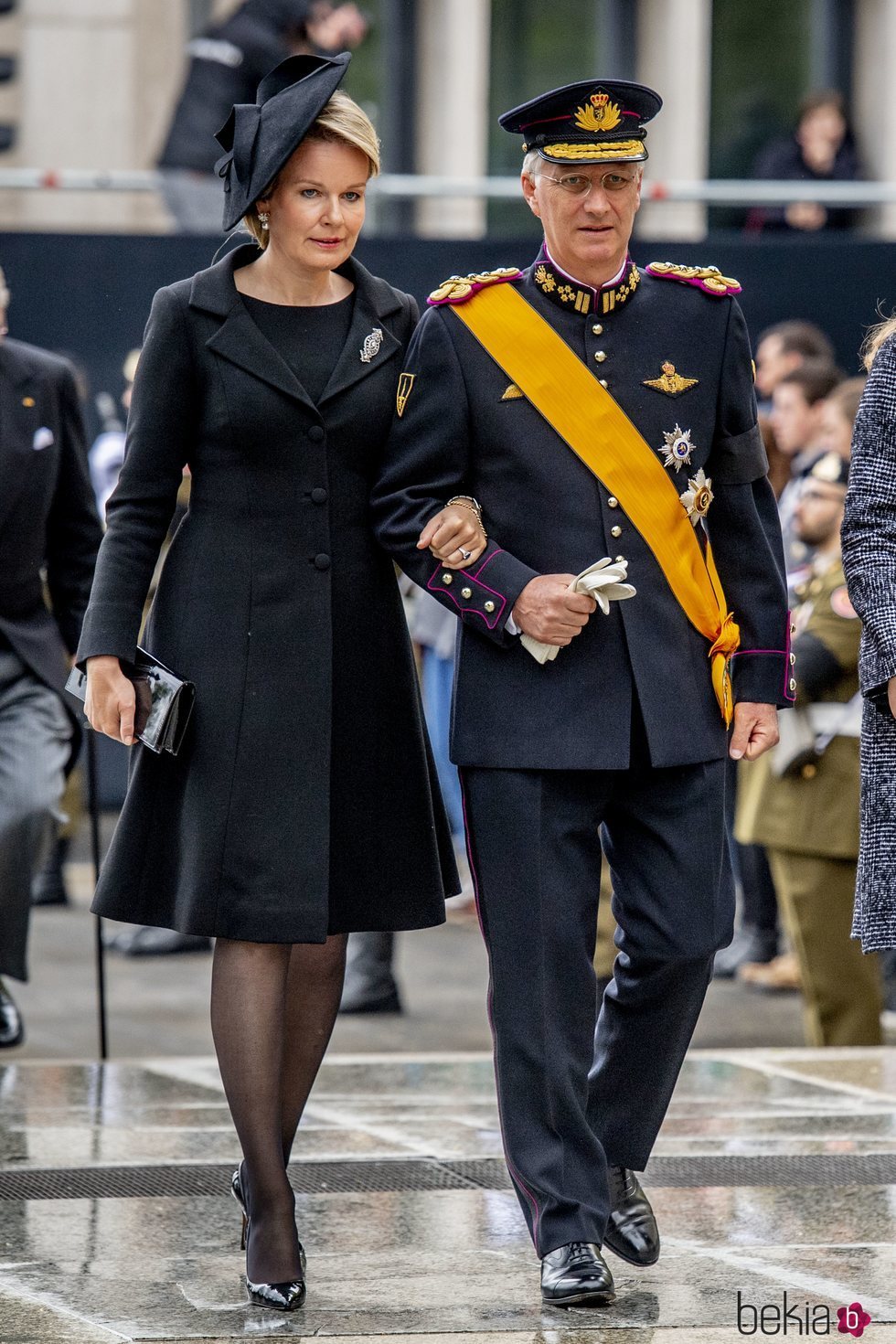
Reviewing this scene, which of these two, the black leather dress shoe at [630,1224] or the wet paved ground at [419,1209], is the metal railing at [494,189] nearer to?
the wet paved ground at [419,1209]

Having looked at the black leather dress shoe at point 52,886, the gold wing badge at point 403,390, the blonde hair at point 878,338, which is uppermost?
the blonde hair at point 878,338

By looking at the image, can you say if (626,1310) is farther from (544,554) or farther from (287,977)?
(544,554)

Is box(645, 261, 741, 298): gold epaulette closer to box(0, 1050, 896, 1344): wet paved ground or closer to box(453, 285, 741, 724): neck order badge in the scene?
box(453, 285, 741, 724): neck order badge

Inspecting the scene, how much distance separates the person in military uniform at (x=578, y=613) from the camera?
3957 millimetres

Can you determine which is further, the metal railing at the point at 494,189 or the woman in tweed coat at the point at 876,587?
the metal railing at the point at 494,189

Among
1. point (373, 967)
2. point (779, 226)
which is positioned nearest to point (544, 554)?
point (373, 967)

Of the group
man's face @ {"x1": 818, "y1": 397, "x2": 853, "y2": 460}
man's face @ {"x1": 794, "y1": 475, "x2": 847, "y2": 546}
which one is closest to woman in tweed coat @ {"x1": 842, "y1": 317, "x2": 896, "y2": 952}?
man's face @ {"x1": 794, "y1": 475, "x2": 847, "y2": 546}

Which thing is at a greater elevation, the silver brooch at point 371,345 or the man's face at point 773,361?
the silver brooch at point 371,345

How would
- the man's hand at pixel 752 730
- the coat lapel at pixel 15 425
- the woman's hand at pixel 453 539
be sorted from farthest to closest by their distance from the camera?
the coat lapel at pixel 15 425, the man's hand at pixel 752 730, the woman's hand at pixel 453 539

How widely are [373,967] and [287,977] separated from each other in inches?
147

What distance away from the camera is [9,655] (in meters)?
5.99

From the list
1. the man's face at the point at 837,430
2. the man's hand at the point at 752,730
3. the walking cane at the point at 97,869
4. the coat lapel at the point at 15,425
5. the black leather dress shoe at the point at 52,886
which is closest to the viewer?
the man's hand at the point at 752,730

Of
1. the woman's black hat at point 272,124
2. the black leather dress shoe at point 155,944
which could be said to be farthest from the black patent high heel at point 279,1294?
the black leather dress shoe at point 155,944

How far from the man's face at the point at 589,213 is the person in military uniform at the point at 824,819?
275 cm
